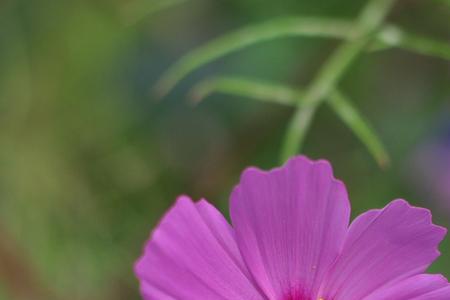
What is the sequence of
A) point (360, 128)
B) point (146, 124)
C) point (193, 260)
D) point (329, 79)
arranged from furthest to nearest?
point (146, 124) → point (329, 79) → point (360, 128) → point (193, 260)

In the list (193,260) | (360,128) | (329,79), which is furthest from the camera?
(329,79)

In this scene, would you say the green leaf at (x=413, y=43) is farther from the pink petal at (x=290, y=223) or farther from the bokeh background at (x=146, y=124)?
the bokeh background at (x=146, y=124)

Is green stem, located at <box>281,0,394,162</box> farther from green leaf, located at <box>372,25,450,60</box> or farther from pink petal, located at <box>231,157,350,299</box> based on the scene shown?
pink petal, located at <box>231,157,350,299</box>

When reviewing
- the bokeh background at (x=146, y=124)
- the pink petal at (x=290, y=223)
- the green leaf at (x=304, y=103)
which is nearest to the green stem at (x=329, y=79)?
the green leaf at (x=304, y=103)

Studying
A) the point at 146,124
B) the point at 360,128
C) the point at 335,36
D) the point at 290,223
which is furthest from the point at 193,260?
the point at 146,124

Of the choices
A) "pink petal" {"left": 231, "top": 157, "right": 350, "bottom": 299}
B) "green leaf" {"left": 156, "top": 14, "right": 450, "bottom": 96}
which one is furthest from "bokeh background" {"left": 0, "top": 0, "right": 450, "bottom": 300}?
"pink petal" {"left": 231, "top": 157, "right": 350, "bottom": 299}

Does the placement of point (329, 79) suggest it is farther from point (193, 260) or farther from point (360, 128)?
point (193, 260)

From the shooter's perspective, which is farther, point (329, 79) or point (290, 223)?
point (329, 79)

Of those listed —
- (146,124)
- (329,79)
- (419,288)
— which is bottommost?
(419,288)
